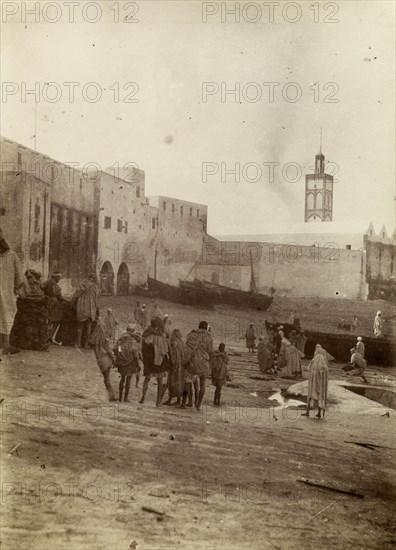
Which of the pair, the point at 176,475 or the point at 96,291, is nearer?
the point at 176,475

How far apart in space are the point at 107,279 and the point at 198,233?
2.26 ft

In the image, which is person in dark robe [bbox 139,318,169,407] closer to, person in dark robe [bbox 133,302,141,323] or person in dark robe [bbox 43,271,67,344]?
person in dark robe [bbox 133,302,141,323]

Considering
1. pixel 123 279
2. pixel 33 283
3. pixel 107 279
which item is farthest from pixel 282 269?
pixel 33 283

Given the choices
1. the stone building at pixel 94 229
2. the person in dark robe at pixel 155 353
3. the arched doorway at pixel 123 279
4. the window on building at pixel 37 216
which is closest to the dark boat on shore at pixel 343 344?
the person in dark robe at pixel 155 353

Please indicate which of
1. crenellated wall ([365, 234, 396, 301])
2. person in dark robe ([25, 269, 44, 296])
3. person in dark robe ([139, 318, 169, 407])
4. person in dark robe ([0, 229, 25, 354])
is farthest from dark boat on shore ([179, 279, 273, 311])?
person in dark robe ([0, 229, 25, 354])

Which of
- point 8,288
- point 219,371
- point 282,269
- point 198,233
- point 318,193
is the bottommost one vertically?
point 219,371

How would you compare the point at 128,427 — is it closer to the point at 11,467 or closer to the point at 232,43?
the point at 11,467

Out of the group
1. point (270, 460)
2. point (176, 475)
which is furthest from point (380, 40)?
point (176, 475)

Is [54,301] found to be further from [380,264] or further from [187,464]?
[380,264]

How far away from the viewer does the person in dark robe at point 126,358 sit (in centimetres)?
408

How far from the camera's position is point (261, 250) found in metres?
4.18

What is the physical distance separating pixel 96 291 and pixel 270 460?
1.58 metres

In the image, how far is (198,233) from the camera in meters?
4.20

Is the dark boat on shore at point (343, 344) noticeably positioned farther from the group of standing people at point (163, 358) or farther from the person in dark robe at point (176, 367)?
the person in dark robe at point (176, 367)
